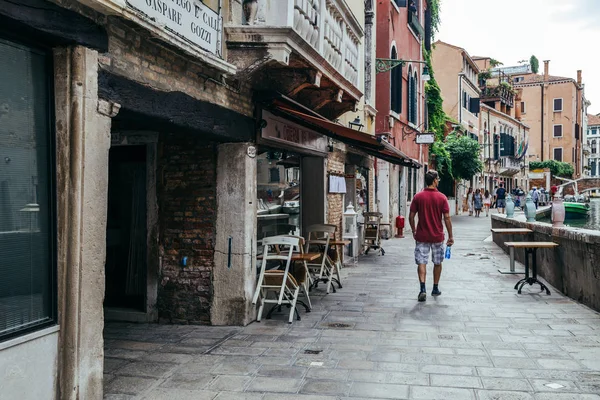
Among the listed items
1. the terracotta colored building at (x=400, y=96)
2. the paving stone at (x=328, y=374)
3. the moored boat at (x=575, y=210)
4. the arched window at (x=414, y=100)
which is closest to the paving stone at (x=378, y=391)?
the paving stone at (x=328, y=374)

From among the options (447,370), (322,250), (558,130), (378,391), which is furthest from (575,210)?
(558,130)

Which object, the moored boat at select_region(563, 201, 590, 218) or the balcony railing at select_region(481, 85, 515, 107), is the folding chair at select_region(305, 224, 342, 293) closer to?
the moored boat at select_region(563, 201, 590, 218)

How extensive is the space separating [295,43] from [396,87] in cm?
1312

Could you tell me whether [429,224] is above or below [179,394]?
above

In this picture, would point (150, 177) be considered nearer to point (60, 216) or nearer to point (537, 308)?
point (60, 216)

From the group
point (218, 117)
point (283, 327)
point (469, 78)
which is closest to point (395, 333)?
point (283, 327)

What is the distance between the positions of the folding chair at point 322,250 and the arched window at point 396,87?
31.9 ft

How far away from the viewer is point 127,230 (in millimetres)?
7508

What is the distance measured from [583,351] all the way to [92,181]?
489cm

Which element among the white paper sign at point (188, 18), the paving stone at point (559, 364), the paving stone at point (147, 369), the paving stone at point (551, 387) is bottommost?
the paving stone at point (147, 369)

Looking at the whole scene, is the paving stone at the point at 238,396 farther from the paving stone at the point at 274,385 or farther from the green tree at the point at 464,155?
the green tree at the point at 464,155

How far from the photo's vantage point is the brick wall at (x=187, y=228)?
7.10 metres

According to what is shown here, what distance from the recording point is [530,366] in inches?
204

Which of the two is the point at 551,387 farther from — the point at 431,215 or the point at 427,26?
the point at 427,26
